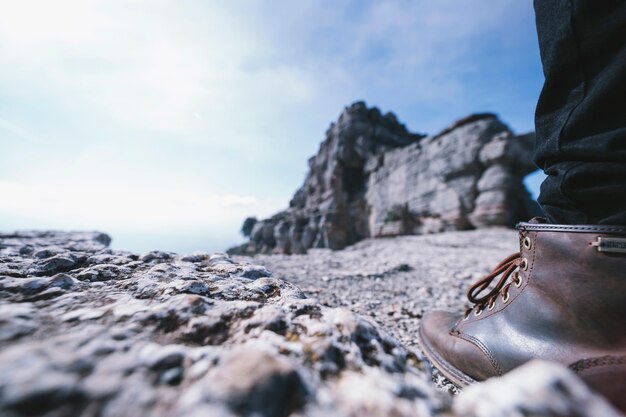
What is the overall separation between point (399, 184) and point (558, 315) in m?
17.9

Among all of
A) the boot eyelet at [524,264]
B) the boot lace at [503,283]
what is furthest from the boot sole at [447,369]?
the boot eyelet at [524,264]

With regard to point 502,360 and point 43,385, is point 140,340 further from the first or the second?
point 502,360

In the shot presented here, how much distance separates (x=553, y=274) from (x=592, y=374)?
275mm

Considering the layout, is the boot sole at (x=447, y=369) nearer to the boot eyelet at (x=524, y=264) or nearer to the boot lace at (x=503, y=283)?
the boot lace at (x=503, y=283)

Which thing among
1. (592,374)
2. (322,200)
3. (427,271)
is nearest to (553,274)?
(592,374)

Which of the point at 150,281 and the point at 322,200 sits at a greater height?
the point at 322,200

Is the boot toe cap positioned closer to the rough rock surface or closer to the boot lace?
the boot lace

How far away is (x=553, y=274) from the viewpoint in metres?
0.82

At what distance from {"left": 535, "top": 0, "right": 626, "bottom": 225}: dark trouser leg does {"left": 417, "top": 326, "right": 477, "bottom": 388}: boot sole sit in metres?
0.69

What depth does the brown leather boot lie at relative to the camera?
0.70 metres

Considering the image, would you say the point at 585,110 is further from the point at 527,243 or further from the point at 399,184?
the point at 399,184

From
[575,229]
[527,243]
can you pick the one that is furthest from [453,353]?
[575,229]

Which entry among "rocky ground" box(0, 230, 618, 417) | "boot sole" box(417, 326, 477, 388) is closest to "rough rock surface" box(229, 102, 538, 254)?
"boot sole" box(417, 326, 477, 388)

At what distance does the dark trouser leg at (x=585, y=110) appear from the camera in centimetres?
72
